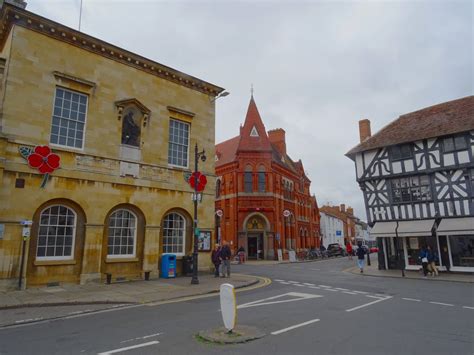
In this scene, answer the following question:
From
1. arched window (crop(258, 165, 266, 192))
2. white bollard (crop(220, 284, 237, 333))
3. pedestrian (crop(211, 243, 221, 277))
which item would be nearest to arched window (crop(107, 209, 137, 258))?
pedestrian (crop(211, 243, 221, 277))

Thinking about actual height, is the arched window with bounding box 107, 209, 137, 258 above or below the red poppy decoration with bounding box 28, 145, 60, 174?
below

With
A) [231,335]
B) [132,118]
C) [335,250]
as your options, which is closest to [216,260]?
[132,118]

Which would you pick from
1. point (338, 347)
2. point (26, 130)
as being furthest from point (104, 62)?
point (338, 347)

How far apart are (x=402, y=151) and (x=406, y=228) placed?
5.17 meters

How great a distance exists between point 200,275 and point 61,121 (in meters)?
9.64

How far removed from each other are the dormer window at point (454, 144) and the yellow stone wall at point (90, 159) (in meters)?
14.7

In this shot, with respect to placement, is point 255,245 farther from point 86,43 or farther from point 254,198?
point 86,43

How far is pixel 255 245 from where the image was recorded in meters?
34.7

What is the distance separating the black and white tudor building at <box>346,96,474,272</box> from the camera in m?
19.0

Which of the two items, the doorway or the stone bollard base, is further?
the doorway

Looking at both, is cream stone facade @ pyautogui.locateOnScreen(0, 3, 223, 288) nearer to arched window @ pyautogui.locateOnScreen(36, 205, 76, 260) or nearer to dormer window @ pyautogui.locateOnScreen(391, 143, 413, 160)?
arched window @ pyautogui.locateOnScreen(36, 205, 76, 260)

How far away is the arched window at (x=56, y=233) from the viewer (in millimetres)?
12438

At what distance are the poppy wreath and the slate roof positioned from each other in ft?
62.8

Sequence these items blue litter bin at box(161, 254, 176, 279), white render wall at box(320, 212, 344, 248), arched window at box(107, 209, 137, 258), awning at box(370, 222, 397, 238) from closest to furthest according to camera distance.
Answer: arched window at box(107, 209, 137, 258) → blue litter bin at box(161, 254, 176, 279) → awning at box(370, 222, 397, 238) → white render wall at box(320, 212, 344, 248)
